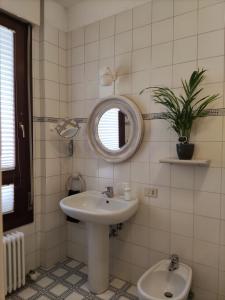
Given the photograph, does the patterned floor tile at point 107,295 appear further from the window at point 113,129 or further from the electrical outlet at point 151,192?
the window at point 113,129

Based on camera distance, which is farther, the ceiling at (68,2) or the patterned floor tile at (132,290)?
the ceiling at (68,2)

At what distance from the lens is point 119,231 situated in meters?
2.31

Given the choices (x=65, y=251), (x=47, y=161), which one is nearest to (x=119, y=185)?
(x=47, y=161)

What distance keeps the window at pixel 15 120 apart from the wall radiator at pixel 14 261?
0.16 m

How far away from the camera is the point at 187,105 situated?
70.4 inches

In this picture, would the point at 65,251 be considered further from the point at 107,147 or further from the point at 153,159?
the point at 153,159

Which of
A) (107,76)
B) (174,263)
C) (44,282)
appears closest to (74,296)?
(44,282)

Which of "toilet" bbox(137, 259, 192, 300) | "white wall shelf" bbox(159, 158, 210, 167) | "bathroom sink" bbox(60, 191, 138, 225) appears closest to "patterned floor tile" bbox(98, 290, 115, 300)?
"toilet" bbox(137, 259, 192, 300)

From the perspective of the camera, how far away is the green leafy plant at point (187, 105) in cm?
179

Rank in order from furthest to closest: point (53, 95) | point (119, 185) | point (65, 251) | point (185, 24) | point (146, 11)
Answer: point (65, 251)
point (53, 95)
point (119, 185)
point (146, 11)
point (185, 24)

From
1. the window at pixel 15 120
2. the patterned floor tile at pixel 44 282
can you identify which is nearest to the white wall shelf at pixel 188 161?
the window at pixel 15 120

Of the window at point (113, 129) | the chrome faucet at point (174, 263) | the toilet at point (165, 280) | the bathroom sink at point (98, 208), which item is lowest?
the toilet at point (165, 280)

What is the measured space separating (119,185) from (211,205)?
82 centimetres

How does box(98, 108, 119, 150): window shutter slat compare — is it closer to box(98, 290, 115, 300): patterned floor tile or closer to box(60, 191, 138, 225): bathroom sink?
box(60, 191, 138, 225): bathroom sink
